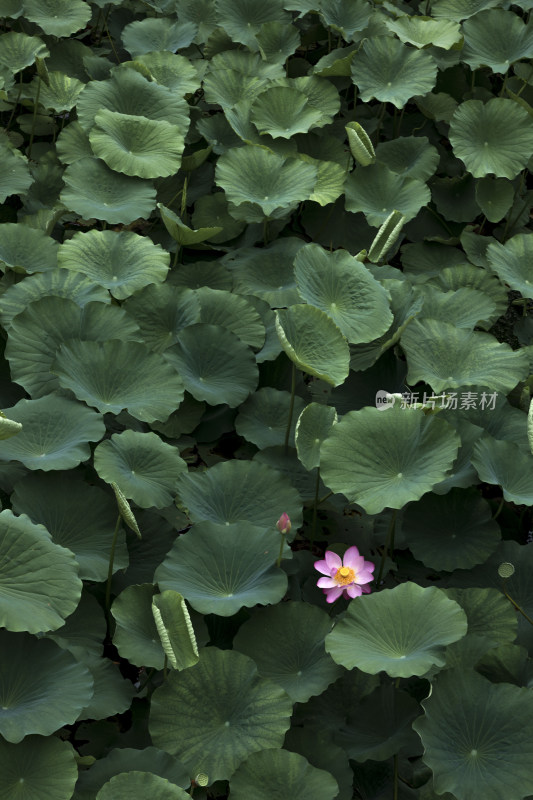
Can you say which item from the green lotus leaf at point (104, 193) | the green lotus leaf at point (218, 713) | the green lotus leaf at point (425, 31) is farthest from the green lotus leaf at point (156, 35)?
the green lotus leaf at point (218, 713)

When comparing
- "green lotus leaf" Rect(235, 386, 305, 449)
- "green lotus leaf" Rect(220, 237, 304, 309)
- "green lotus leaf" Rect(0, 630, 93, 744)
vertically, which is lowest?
"green lotus leaf" Rect(235, 386, 305, 449)

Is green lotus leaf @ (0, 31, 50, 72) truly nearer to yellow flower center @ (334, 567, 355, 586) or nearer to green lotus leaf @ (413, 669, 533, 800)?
yellow flower center @ (334, 567, 355, 586)

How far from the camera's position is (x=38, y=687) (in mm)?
1681

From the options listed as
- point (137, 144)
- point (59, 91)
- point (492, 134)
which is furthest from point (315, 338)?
point (59, 91)

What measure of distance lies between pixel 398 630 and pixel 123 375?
940 millimetres

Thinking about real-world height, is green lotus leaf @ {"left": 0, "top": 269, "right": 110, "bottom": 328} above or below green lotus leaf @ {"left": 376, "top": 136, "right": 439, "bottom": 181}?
above

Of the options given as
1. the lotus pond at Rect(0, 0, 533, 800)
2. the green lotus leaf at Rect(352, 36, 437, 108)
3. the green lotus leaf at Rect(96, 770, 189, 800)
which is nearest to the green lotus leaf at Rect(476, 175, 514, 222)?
the lotus pond at Rect(0, 0, 533, 800)

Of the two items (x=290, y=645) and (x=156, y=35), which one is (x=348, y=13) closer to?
(x=156, y=35)

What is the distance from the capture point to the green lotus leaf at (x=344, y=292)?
7.72ft

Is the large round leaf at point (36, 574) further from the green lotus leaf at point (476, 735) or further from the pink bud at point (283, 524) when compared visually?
the green lotus leaf at point (476, 735)

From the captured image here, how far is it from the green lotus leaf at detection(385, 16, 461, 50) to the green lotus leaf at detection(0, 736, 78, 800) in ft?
8.92

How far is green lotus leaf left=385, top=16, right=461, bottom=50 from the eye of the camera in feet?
10.9

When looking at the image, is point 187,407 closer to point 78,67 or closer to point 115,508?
point 115,508

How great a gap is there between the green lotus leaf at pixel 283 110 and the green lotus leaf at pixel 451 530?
1.53 metres
